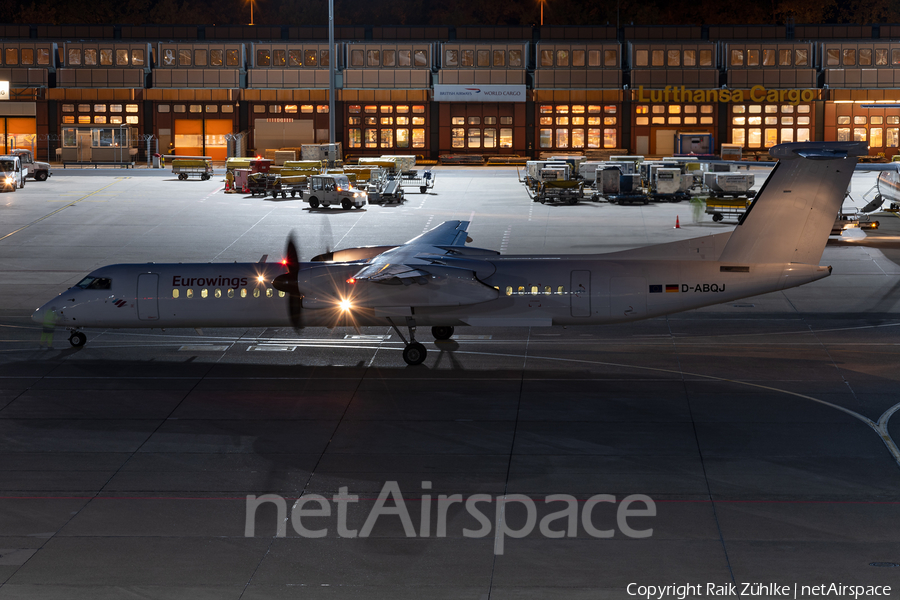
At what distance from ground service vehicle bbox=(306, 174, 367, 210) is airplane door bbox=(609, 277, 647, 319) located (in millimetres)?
39355

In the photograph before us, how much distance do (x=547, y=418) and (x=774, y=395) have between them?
Result: 6.54 metres

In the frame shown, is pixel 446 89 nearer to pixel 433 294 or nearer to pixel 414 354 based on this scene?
pixel 414 354

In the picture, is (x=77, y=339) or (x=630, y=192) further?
(x=630, y=192)

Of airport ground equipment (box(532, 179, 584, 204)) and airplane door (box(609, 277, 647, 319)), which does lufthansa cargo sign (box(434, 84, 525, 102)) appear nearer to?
airport ground equipment (box(532, 179, 584, 204))

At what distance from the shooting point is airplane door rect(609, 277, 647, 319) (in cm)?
3094

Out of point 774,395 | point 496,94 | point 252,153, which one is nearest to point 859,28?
point 496,94

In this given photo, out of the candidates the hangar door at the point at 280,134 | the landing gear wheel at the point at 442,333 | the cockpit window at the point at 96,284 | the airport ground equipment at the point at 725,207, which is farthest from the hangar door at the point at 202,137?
the landing gear wheel at the point at 442,333

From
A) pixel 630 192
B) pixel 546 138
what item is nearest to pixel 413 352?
pixel 630 192

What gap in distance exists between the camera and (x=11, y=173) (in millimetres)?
78438

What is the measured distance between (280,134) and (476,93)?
20162 millimetres

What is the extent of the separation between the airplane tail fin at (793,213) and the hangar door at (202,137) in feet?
276

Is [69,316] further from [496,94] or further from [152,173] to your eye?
[496,94]

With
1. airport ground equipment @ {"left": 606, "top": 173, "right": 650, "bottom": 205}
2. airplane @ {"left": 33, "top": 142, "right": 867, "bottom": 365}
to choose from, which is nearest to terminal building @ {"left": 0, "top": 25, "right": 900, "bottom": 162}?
airport ground equipment @ {"left": 606, "top": 173, "right": 650, "bottom": 205}

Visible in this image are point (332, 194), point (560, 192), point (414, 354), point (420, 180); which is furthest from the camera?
point (420, 180)
